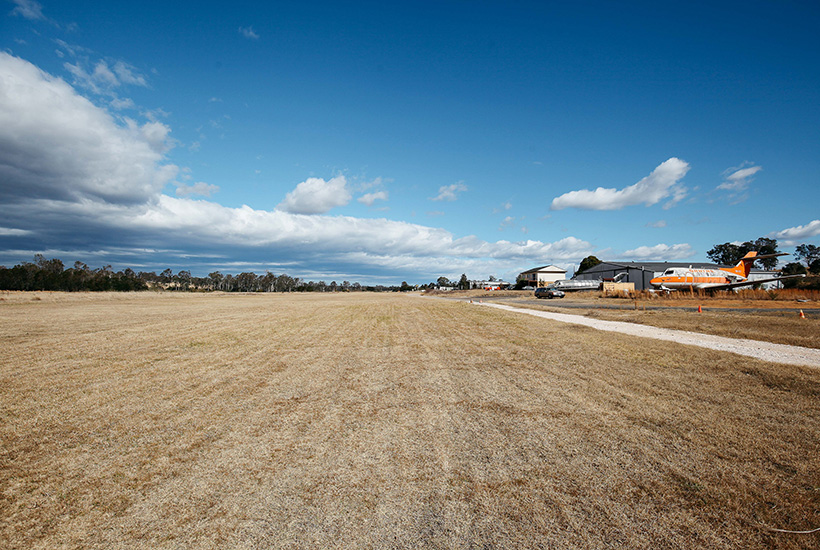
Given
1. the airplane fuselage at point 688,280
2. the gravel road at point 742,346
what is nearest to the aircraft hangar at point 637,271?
the airplane fuselage at point 688,280

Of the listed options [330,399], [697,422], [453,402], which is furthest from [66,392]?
[697,422]

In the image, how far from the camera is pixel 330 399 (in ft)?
20.4

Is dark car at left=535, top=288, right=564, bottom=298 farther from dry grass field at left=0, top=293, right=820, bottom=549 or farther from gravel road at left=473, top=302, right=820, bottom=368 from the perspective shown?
dry grass field at left=0, top=293, right=820, bottom=549

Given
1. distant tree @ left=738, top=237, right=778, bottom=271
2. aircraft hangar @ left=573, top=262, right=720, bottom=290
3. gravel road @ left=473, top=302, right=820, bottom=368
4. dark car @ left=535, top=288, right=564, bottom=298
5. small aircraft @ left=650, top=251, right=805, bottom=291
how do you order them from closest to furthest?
gravel road @ left=473, top=302, right=820, bottom=368, small aircraft @ left=650, top=251, right=805, bottom=291, dark car @ left=535, top=288, right=564, bottom=298, aircraft hangar @ left=573, top=262, right=720, bottom=290, distant tree @ left=738, top=237, right=778, bottom=271

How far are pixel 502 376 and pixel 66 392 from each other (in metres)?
A: 8.00

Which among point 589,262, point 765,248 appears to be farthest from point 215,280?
point 765,248

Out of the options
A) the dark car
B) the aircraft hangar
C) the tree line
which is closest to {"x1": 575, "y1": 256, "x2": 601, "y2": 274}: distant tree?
the aircraft hangar

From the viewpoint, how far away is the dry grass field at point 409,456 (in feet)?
9.40

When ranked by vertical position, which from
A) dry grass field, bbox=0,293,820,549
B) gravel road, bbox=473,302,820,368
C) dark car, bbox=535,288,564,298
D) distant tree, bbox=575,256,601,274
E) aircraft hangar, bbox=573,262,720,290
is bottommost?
dry grass field, bbox=0,293,820,549

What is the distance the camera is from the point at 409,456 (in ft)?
13.5

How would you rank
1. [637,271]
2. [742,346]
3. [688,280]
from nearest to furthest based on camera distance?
[742,346]
[688,280]
[637,271]

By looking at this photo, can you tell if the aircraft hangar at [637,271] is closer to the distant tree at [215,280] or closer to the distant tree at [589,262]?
the distant tree at [589,262]

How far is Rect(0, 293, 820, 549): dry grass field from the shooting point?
2865 mm

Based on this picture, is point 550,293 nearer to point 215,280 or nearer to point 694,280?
point 694,280
